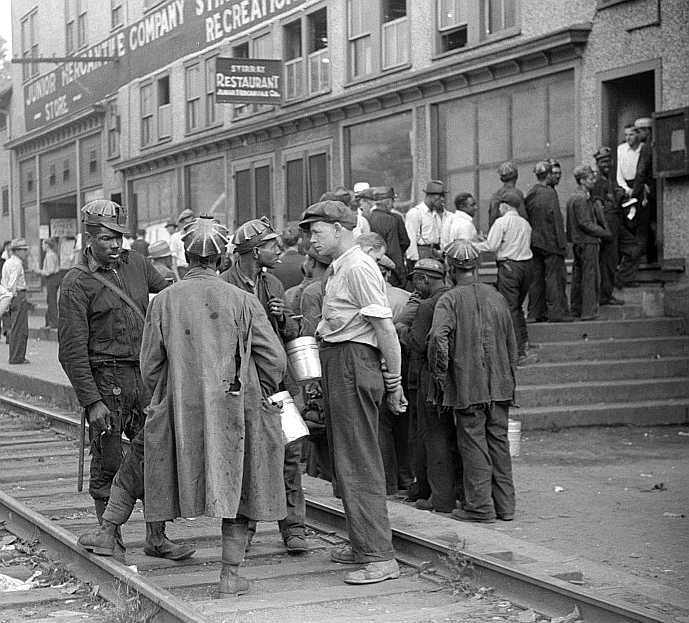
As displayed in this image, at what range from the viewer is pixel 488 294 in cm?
935

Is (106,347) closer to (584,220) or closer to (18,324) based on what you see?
(584,220)

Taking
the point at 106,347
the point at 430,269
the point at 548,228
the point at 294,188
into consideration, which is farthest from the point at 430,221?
the point at 294,188

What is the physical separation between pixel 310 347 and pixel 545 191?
7.92 m

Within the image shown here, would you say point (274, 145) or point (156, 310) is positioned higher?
point (274, 145)

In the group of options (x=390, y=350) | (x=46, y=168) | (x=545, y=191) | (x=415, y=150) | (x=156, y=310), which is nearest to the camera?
(x=156, y=310)

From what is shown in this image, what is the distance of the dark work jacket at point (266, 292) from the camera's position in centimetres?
783

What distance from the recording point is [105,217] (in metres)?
7.41

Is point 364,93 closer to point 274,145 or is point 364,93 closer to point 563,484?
point 274,145

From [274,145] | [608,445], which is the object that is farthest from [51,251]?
[608,445]

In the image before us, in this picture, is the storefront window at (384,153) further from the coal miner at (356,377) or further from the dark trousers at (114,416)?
the coal miner at (356,377)

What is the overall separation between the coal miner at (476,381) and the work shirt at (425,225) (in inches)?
240

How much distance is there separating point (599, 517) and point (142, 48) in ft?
90.7

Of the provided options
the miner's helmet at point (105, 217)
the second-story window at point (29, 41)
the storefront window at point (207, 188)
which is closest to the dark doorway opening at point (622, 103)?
the miner's helmet at point (105, 217)

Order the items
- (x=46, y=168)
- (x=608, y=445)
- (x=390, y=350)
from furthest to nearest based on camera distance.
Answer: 1. (x=46, y=168)
2. (x=608, y=445)
3. (x=390, y=350)
